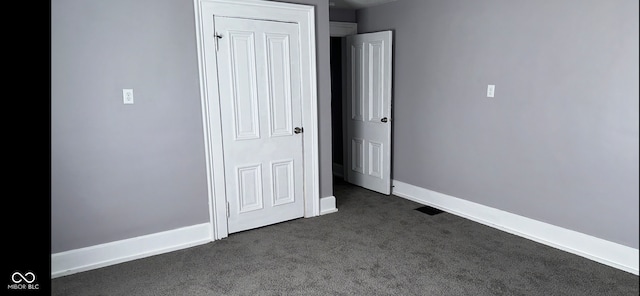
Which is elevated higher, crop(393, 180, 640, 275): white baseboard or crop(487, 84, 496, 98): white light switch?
crop(487, 84, 496, 98): white light switch

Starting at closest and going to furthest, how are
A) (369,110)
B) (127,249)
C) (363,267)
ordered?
(363,267) → (127,249) → (369,110)

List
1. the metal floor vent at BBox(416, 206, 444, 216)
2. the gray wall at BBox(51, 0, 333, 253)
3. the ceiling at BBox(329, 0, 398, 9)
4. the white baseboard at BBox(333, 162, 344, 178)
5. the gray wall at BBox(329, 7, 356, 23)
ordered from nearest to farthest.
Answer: the gray wall at BBox(51, 0, 333, 253)
the metal floor vent at BBox(416, 206, 444, 216)
the ceiling at BBox(329, 0, 398, 9)
the gray wall at BBox(329, 7, 356, 23)
the white baseboard at BBox(333, 162, 344, 178)

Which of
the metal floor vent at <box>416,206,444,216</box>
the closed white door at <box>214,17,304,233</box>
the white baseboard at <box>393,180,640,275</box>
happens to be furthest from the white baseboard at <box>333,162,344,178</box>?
the closed white door at <box>214,17,304,233</box>

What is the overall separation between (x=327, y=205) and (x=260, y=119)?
3.66 ft

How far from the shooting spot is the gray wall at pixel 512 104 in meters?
2.73

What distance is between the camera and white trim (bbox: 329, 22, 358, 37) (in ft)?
15.1

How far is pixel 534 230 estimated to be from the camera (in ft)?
10.7

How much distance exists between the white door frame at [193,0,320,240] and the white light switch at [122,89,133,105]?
50 centimetres


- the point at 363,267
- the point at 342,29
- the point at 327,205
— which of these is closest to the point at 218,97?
the point at 327,205
